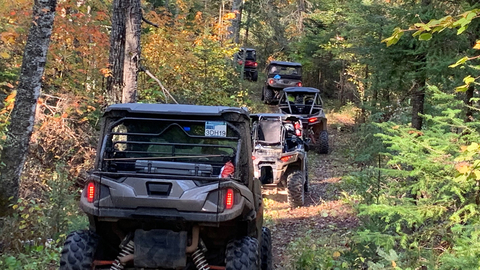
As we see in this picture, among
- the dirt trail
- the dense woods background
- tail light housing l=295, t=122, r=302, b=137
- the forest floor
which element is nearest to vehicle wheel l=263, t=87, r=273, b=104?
the dense woods background

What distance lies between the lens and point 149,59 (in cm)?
1273

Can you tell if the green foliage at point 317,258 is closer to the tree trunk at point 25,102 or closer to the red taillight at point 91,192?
the red taillight at point 91,192

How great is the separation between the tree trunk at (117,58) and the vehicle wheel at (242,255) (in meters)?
4.73

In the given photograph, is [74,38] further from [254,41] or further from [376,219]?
[254,41]

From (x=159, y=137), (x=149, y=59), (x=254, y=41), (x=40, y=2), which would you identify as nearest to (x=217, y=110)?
(x=159, y=137)

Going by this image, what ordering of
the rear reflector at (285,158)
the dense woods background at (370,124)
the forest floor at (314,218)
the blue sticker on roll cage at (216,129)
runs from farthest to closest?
the rear reflector at (285,158) → the forest floor at (314,218) → the blue sticker on roll cage at (216,129) → the dense woods background at (370,124)

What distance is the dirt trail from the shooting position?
764 centimetres

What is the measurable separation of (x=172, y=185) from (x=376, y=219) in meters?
3.08

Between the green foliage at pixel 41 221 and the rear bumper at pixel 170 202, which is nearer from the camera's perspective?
the rear bumper at pixel 170 202

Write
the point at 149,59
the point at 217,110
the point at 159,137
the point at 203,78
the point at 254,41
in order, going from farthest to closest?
1. the point at 254,41
2. the point at 203,78
3. the point at 149,59
4. the point at 159,137
5. the point at 217,110

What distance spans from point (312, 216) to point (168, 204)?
576cm

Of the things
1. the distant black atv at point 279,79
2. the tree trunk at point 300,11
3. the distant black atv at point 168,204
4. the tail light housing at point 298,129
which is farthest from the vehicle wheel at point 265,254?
the tree trunk at point 300,11

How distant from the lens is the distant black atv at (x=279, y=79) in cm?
2245

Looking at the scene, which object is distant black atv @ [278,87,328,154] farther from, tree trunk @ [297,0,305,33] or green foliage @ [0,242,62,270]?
tree trunk @ [297,0,305,33]
